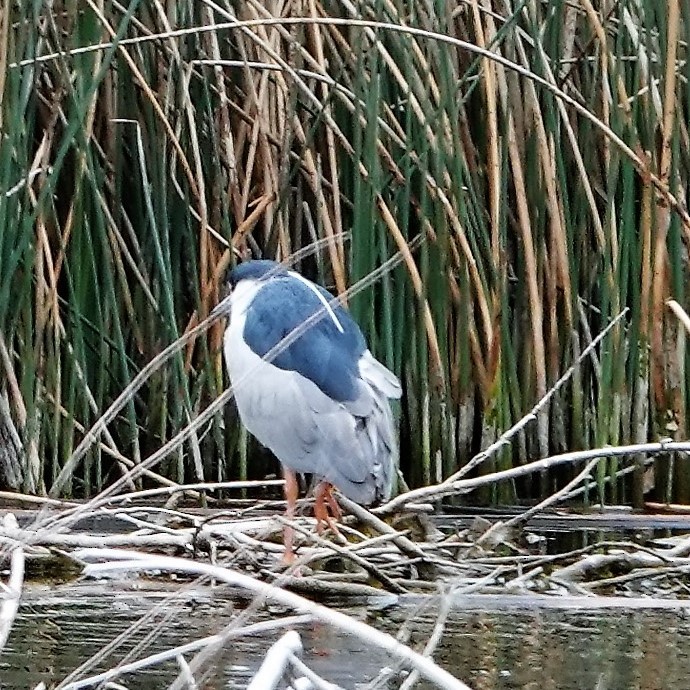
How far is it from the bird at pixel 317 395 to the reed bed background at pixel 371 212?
0.54 m

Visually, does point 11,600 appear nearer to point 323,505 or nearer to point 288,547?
point 288,547

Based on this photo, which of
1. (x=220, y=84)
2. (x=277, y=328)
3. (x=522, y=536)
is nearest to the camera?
(x=277, y=328)

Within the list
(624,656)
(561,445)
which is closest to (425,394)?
(561,445)

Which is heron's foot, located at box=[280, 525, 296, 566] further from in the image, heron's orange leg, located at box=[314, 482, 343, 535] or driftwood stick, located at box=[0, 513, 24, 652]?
driftwood stick, located at box=[0, 513, 24, 652]

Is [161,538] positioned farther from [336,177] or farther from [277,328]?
[336,177]

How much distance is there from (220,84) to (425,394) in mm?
1053

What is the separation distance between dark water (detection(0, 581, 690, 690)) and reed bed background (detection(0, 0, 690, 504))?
1.19 m

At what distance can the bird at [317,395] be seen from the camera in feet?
13.8

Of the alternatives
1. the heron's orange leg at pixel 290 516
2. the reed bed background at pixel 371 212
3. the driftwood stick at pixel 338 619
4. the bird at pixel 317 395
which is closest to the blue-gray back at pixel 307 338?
the bird at pixel 317 395

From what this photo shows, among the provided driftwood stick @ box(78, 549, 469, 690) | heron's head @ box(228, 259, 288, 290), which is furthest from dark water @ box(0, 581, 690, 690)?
heron's head @ box(228, 259, 288, 290)

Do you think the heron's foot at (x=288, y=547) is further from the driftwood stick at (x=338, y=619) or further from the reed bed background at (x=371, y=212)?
the driftwood stick at (x=338, y=619)

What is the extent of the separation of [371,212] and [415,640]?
1.64 metres

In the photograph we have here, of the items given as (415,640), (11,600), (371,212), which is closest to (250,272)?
(371,212)

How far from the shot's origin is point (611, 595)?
12.9ft
